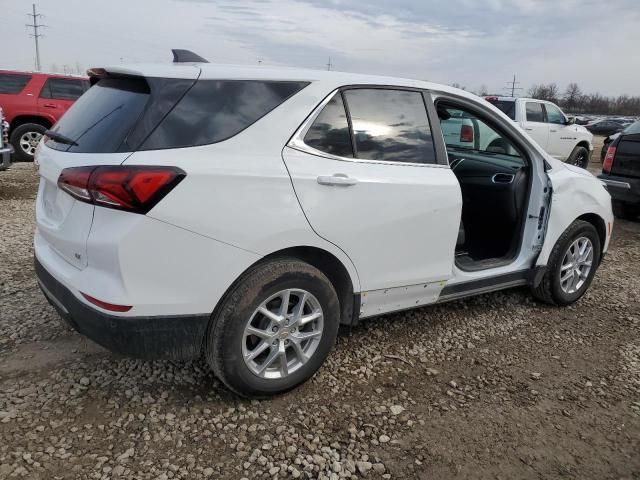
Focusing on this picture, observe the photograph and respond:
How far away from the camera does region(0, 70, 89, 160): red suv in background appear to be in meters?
10.7

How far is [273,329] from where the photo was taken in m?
2.71

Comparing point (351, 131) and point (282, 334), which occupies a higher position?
point (351, 131)

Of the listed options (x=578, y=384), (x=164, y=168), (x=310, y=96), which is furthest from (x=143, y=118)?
(x=578, y=384)

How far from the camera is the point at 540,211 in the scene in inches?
157

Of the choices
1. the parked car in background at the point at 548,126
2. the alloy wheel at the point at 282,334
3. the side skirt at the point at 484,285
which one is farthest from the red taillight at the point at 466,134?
the alloy wheel at the point at 282,334

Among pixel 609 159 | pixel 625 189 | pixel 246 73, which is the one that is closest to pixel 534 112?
pixel 609 159

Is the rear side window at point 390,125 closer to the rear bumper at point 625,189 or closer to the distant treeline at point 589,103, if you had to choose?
the rear bumper at point 625,189

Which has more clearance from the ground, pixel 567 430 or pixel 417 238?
pixel 417 238

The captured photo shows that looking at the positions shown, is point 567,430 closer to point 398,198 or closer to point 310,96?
point 398,198

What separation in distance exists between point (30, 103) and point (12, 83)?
545 mm

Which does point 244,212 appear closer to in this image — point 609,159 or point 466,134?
point 466,134

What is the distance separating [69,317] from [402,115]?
2.17 m

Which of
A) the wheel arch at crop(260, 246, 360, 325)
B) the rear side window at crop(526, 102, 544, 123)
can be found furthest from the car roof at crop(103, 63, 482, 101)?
the rear side window at crop(526, 102, 544, 123)

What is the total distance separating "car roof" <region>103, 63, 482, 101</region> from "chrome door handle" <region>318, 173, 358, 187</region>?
528 mm
